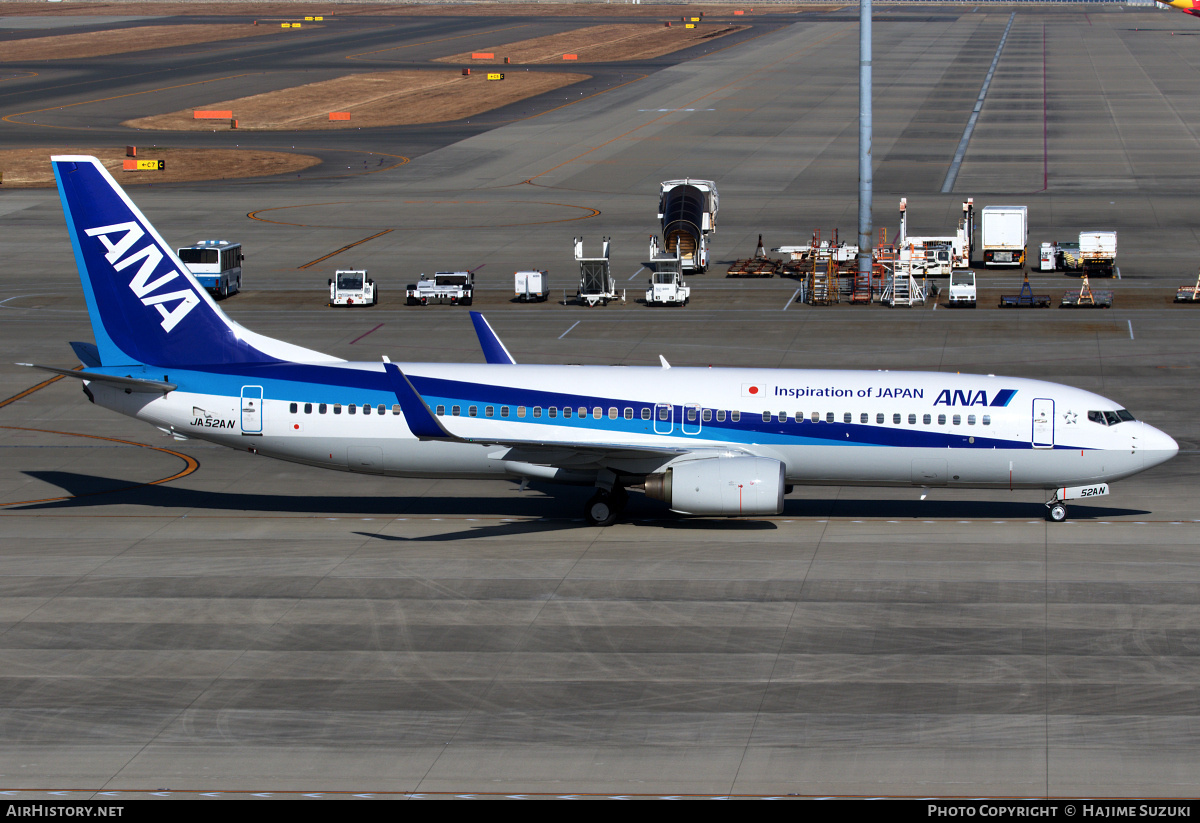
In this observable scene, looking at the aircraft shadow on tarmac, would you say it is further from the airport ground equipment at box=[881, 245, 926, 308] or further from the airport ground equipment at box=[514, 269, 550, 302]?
the airport ground equipment at box=[881, 245, 926, 308]

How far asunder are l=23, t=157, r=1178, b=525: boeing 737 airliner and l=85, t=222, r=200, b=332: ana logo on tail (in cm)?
4

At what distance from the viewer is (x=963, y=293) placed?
71.7 meters

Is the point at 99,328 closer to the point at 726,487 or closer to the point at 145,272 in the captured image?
the point at 145,272

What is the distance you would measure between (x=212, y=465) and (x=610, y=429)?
16.0 metres

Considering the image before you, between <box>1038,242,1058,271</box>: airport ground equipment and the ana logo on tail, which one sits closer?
the ana logo on tail

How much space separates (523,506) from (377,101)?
123 m

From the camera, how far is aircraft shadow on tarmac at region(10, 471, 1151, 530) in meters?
41.6

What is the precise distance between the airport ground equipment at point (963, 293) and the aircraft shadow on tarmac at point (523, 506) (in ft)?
99.6

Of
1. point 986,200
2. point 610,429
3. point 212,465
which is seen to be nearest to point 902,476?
point 610,429

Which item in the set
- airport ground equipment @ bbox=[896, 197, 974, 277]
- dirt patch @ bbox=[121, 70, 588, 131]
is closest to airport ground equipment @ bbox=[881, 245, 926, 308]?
airport ground equipment @ bbox=[896, 197, 974, 277]

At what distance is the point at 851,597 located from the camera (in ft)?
112

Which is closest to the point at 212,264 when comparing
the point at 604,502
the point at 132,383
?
the point at 132,383

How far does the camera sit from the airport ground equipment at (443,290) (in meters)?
74.1

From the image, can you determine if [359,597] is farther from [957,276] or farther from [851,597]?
[957,276]
